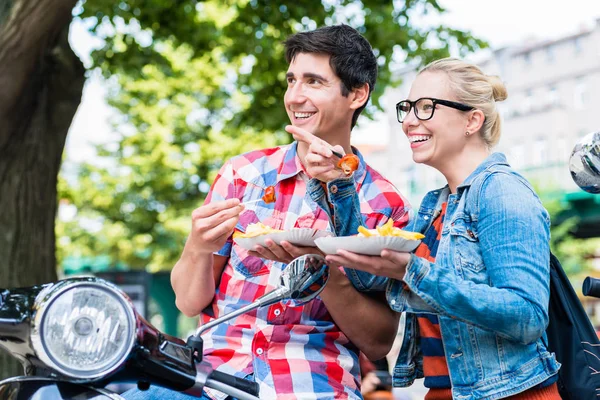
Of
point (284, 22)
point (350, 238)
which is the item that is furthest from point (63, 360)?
point (284, 22)

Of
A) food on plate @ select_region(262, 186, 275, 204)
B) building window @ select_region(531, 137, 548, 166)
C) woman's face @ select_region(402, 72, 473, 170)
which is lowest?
food on plate @ select_region(262, 186, 275, 204)

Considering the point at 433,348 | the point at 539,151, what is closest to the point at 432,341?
the point at 433,348

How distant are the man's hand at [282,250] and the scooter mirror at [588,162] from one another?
0.75 meters

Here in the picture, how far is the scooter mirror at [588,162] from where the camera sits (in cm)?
212

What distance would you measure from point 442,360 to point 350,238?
62cm

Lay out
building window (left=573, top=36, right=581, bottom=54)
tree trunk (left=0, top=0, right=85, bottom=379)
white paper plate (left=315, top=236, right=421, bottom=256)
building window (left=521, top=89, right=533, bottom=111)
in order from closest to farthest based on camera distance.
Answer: white paper plate (left=315, top=236, right=421, bottom=256) < tree trunk (left=0, top=0, right=85, bottom=379) < building window (left=573, top=36, right=581, bottom=54) < building window (left=521, top=89, right=533, bottom=111)

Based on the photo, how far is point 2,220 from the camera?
5730 mm

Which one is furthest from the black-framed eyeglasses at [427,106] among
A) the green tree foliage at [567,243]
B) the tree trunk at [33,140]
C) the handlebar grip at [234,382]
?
the green tree foliage at [567,243]

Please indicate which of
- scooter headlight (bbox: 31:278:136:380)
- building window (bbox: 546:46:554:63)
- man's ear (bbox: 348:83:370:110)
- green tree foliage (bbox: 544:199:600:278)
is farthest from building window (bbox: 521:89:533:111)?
scooter headlight (bbox: 31:278:136:380)

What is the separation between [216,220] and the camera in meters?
2.17

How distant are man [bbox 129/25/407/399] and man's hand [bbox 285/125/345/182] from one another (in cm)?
9

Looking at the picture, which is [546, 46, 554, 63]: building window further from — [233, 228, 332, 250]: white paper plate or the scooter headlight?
the scooter headlight

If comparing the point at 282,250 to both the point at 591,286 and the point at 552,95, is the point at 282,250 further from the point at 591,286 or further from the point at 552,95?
the point at 552,95

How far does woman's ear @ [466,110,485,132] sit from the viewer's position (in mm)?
2346
